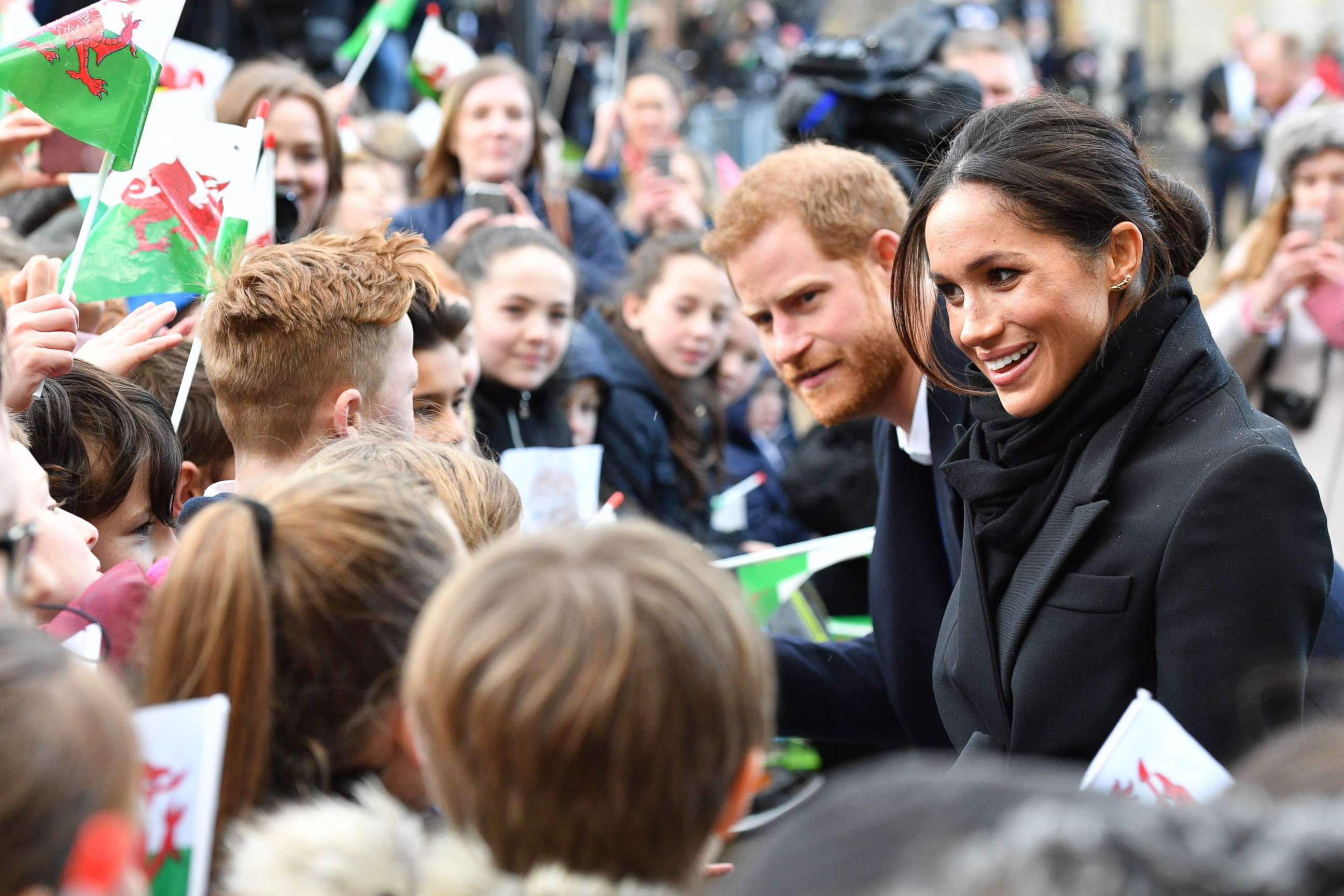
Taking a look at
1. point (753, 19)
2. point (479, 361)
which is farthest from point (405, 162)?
point (753, 19)

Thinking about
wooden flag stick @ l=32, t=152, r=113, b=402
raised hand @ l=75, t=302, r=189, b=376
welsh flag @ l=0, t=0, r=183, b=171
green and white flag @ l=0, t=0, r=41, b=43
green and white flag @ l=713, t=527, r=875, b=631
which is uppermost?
green and white flag @ l=0, t=0, r=41, b=43

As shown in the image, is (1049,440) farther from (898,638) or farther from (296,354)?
(296,354)

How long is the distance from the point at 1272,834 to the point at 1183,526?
47.8 inches

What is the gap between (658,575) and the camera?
146 centimetres

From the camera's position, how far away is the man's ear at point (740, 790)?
1.48 metres

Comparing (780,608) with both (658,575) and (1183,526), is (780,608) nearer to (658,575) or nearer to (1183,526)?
(1183,526)

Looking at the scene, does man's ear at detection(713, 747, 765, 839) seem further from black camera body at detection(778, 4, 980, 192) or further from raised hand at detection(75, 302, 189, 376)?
black camera body at detection(778, 4, 980, 192)

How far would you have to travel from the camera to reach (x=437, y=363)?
3.47m

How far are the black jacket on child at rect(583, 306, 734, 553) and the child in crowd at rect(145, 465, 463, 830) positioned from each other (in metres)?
2.93

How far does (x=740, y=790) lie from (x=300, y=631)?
59 cm

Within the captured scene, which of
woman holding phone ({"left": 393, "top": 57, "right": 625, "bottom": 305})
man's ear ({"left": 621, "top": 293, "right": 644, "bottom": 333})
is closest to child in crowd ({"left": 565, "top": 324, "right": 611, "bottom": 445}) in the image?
man's ear ({"left": 621, "top": 293, "right": 644, "bottom": 333})

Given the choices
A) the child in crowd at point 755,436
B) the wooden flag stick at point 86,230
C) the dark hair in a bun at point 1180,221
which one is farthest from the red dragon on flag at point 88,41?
the child in crowd at point 755,436

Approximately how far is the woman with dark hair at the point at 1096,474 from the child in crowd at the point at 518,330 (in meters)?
2.02

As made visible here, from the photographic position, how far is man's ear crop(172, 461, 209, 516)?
3279 millimetres
